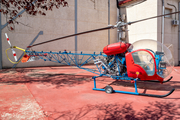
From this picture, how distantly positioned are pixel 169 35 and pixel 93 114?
13643 millimetres

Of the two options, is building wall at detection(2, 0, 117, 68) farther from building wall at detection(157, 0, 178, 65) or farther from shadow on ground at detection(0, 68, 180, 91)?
building wall at detection(157, 0, 178, 65)

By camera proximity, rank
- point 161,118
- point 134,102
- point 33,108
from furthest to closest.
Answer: point 134,102
point 33,108
point 161,118

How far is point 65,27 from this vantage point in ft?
50.3

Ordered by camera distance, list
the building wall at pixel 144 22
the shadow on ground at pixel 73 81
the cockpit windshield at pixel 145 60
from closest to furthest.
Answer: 1. the cockpit windshield at pixel 145 60
2. the shadow on ground at pixel 73 81
3. the building wall at pixel 144 22

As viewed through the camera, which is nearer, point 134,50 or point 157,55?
point 157,55

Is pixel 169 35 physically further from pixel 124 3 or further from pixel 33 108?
pixel 33 108

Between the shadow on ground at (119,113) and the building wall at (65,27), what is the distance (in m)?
11.4

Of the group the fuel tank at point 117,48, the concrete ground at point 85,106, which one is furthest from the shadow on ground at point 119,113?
the fuel tank at point 117,48

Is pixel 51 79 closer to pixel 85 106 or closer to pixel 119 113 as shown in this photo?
pixel 85 106

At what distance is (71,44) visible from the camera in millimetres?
15781

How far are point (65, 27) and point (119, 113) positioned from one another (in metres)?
12.8

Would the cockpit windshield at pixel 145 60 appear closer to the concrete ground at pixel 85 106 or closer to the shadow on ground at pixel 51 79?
the concrete ground at pixel 85 106

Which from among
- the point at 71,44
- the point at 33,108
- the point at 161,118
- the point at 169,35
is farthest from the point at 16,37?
the point at 169,35

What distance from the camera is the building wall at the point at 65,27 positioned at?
1360 cm
